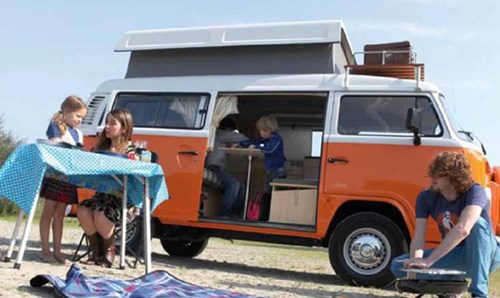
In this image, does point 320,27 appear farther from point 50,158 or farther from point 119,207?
point 50,158

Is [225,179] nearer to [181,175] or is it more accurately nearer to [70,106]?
[181,175]

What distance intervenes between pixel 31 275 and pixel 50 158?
0.94m

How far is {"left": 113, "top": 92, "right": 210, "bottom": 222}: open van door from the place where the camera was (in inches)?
317

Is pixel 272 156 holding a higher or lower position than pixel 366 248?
higher

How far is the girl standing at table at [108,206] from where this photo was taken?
6375 mm

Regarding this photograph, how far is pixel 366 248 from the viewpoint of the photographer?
23.4ft

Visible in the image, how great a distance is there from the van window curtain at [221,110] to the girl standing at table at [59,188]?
2.14m

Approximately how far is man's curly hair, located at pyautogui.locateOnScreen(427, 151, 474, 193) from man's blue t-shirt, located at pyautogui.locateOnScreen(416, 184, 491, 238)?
0.21 ft

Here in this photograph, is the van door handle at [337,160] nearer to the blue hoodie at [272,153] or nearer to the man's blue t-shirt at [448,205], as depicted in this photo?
the blue hoodie at [272,153]

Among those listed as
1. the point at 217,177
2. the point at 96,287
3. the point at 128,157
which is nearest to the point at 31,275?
the point at 96,287

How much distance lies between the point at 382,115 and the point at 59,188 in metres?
3.55

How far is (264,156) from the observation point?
848cm

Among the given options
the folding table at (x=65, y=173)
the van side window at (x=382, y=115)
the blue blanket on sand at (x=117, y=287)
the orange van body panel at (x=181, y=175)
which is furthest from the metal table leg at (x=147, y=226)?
the van side window at (x=382, y=115)

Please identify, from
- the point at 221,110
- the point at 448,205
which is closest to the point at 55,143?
the point at 221,110
